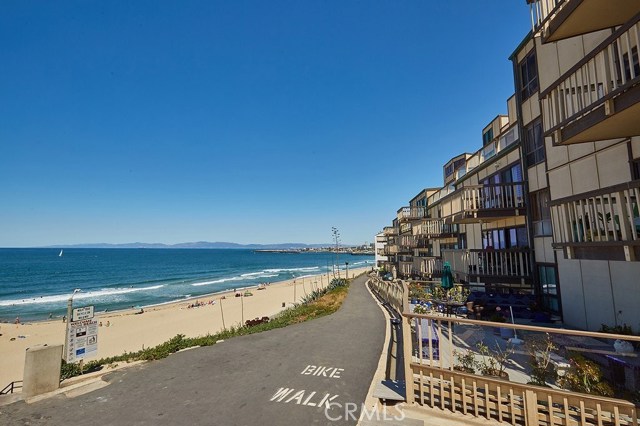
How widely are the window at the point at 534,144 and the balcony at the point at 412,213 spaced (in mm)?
21606

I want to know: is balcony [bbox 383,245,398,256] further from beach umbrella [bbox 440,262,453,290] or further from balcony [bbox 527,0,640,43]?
balcony [bbox 527,0,640,43]

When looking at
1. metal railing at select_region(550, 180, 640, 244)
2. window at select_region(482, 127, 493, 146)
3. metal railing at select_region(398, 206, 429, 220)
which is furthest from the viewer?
metal railing at select_region(398, 206, 429, 220)

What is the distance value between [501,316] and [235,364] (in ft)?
33.7

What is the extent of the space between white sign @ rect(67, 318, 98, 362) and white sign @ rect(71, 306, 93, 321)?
0.34ft

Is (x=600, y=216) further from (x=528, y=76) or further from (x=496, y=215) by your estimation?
(x=528, y=76)

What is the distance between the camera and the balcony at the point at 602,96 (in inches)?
209

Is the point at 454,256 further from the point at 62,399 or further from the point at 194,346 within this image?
the point at 62,399

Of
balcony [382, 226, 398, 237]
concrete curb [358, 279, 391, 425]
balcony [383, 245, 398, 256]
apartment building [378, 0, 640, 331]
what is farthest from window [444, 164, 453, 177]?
balcony [382, 226, 398, 237]

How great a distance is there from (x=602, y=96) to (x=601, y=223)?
340cm

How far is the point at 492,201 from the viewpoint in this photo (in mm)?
14969

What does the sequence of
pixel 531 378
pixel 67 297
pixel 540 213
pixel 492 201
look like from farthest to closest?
pixel 67 297 → pixel 492 201 → pixel 540 213 → pixel 531 378

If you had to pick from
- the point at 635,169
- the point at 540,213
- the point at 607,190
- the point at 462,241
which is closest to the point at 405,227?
the point at 462,241

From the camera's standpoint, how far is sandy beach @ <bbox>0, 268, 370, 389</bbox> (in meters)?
23.2

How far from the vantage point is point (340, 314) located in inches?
708
